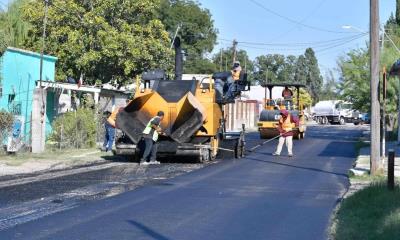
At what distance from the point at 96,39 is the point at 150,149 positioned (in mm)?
16271

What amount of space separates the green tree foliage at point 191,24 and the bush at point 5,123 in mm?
54477

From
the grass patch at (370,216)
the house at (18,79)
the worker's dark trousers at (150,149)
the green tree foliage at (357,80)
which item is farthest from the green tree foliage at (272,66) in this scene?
the grass patch at (370,216)

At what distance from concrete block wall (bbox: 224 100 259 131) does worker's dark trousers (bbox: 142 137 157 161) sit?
25.2 meters

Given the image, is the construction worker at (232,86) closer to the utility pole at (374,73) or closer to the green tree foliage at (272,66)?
the utility pole at (374,73)

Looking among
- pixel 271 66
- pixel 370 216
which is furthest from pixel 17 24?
pixel 271 66

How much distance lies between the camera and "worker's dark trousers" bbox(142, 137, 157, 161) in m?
20.6

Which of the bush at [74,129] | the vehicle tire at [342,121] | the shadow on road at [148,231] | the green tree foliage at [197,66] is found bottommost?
the shadow on road at [148,231]

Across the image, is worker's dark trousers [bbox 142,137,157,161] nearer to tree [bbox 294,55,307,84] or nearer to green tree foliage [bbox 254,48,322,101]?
green tree foliage [bbox 254,48,322,101]

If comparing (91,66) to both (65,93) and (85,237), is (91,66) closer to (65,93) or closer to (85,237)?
(65,93)

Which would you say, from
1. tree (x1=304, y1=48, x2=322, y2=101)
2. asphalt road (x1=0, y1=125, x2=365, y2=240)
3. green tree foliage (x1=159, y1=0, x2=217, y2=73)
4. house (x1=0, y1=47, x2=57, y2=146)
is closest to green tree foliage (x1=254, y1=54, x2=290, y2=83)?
tree (x1=304, y1=48, x2=322, y2=101)

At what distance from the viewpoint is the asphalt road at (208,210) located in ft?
30.9

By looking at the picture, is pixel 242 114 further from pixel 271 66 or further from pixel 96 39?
pixel 271 66

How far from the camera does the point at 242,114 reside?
55438mm

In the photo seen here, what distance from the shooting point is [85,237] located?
8.96 meters
